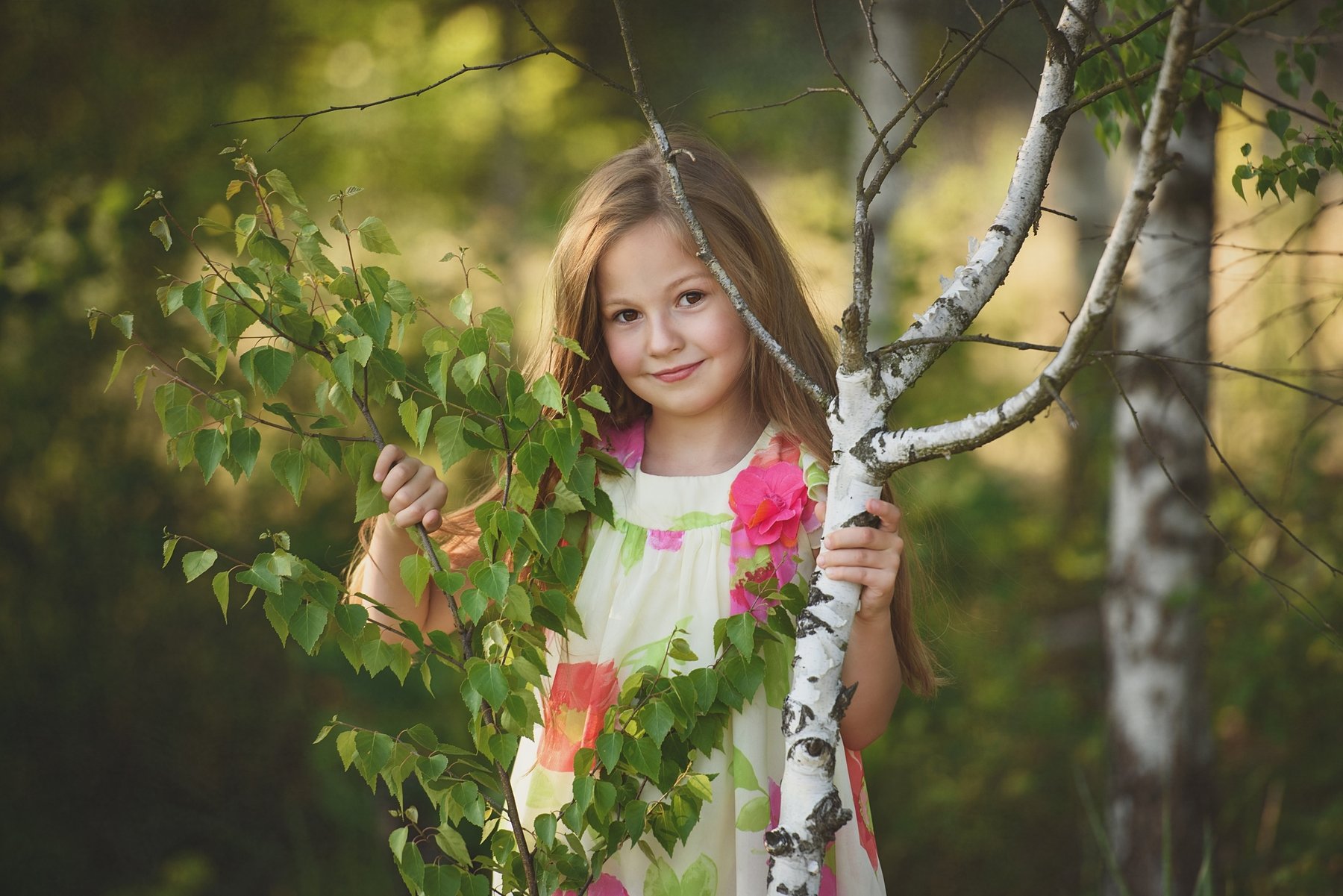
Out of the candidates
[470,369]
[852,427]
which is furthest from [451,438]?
[852,427]

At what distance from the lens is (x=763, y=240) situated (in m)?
1.82

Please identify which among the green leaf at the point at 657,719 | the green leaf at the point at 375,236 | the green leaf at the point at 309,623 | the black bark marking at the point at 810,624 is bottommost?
the green leaf at the point at 657,719

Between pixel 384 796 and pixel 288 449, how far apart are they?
2579 mm

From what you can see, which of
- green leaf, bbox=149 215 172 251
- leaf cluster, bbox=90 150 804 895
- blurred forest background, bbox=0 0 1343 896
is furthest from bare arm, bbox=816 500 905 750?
blurred forest background, bbox=0 0 1343 896

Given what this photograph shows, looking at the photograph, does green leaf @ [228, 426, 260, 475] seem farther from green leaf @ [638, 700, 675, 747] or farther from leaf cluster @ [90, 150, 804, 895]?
green leaf @ [638, 700, 675, 747]

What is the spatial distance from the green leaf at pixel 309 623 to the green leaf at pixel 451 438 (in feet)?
0.67

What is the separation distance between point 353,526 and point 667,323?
7.83ft

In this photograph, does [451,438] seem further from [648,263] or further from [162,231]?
[648,263]

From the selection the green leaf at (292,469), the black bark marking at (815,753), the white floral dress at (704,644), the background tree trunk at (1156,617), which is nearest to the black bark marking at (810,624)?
the black bark marking at (815,753)

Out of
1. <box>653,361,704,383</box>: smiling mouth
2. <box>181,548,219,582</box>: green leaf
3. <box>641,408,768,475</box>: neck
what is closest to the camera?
<box>181,548,219,582</box>: green leaf

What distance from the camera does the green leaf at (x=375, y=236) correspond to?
4.15ft

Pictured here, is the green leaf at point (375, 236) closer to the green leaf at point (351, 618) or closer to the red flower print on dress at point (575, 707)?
the green leaf at point (351, 618)

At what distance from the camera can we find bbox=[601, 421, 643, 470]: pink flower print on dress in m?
1.81

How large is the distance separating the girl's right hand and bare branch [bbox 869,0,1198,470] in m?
0.54
